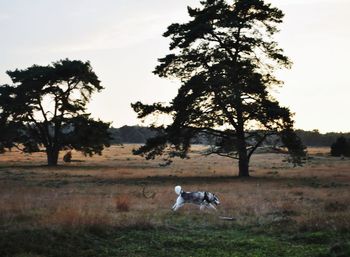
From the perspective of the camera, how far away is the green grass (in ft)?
38.5

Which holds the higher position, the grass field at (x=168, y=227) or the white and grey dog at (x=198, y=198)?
the white and grey dog at (x=198, y=198)

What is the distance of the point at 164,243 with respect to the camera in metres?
13.2

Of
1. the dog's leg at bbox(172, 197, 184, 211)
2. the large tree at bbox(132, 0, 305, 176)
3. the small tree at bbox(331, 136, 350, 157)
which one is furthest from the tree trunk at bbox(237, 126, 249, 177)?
the small tree at bbox(331, 136, 350, 157)

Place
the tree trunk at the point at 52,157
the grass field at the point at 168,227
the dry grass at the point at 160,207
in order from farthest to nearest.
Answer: the tree trunk at the point at 52,157
the dry grass at the point at 160,207
the grass field at the point at 168,227

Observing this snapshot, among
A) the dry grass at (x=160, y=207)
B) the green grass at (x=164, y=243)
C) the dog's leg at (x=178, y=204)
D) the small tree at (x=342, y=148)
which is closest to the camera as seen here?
the green grass at (x=164, y=243)

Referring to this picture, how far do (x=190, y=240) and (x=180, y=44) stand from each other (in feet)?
88.6

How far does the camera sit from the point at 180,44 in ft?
127

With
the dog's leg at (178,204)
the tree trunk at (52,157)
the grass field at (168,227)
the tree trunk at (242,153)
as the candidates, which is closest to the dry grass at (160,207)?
the grass field at (168,227)

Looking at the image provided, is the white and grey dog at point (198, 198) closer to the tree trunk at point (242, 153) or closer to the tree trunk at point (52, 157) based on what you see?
the tree trunk at point (242, 153)

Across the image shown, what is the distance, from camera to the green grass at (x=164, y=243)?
11742mm

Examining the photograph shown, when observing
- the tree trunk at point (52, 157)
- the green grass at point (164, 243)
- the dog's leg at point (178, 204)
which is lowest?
the green grass at point (164, 243)

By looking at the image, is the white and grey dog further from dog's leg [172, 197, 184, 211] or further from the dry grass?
the dry grass

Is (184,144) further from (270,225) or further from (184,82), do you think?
(270,225)

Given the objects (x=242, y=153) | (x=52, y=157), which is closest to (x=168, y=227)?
(x=242, y=153)
